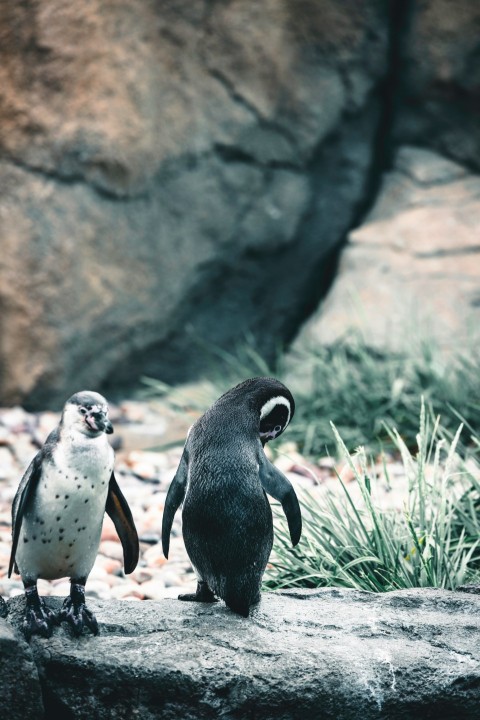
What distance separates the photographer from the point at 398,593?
2.72 m

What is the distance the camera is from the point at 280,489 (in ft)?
8.23

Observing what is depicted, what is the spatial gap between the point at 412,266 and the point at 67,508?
12.4ft

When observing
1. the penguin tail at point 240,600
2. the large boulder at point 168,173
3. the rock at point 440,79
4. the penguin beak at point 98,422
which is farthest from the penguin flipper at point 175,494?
the rock at point 440,79

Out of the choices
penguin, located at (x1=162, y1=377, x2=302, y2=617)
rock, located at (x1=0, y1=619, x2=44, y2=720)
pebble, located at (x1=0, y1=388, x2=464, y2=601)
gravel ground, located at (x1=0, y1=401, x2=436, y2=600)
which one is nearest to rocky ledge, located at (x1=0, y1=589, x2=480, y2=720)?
rock, located at (x1=0, y1=619, x2=44, y2=720)

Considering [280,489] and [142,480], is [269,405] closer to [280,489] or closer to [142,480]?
[280,489]

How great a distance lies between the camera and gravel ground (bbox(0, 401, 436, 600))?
3436mm

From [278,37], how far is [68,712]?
14.7 ft

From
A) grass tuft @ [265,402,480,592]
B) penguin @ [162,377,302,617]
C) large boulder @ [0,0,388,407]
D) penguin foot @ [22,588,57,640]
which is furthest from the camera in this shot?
large boulder @ [0,0,388,407]

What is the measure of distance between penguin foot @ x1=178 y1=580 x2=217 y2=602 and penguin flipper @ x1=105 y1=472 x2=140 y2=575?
0.19 metres

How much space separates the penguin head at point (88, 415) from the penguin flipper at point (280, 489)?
42 cm

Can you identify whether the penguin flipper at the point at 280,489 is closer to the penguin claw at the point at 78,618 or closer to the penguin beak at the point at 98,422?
the penguin beak at the point at 98,422

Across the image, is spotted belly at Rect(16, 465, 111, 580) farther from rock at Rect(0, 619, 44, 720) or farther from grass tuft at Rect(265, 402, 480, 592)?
grass tuft at Rect(265, 402, 480, 592)

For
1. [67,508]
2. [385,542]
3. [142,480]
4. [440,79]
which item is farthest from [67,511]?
[440,79]

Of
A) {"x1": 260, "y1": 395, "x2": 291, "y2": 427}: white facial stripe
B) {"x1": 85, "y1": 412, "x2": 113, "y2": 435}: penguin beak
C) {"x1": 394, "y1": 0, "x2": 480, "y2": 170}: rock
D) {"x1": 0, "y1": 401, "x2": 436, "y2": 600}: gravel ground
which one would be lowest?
{"x1": 0, "y1": 401, "x2": 436, "y2": 600}: gravel ground
